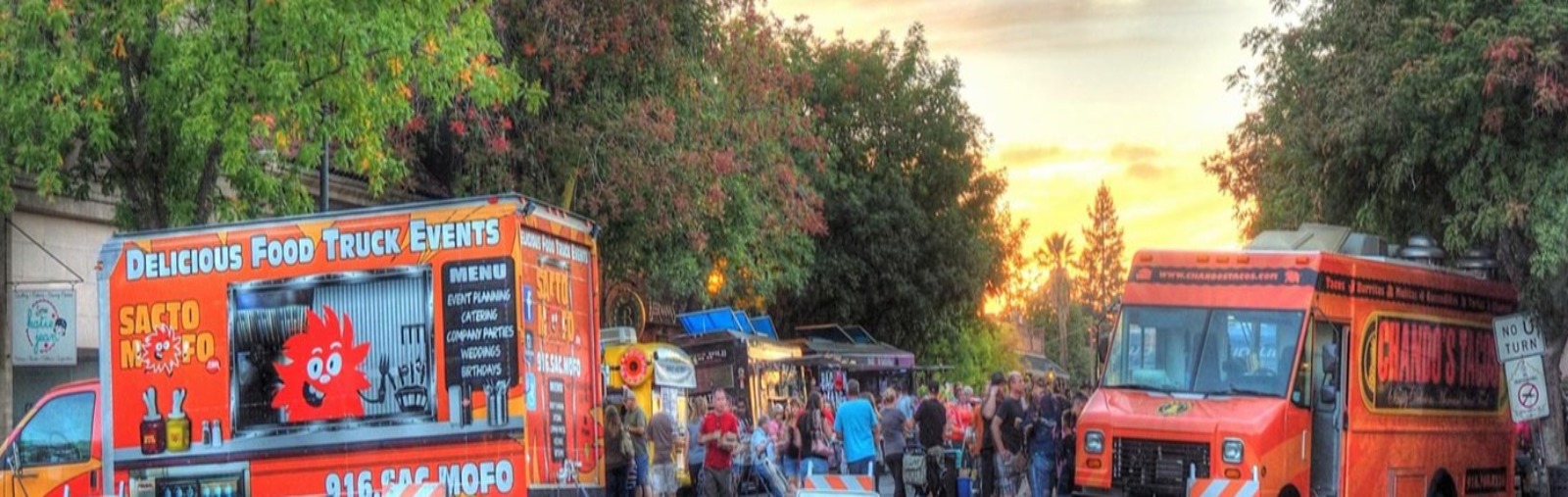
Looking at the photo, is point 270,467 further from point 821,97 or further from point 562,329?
point 821,97

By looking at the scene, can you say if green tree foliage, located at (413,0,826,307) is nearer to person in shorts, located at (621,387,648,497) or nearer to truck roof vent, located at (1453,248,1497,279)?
person in shorts, located at (621,387,648,497)

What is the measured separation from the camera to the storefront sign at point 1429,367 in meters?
19.6

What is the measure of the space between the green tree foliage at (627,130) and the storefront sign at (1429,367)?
457 inches

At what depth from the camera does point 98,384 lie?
54.1 feet

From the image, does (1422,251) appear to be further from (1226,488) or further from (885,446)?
(885,446)

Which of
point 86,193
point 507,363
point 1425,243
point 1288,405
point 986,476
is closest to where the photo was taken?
point 507,363

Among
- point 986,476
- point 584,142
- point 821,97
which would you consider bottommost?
point 986,476

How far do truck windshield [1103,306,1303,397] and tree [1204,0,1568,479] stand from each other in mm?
6548

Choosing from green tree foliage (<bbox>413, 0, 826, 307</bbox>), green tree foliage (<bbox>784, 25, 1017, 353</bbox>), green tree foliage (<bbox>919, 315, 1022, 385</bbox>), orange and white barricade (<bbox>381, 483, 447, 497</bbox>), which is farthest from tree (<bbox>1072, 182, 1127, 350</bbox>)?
orange and white barricade (<bbox>381, 483, 447, 497</bbox>)

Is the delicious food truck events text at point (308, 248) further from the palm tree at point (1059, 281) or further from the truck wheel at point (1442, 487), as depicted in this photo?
the palm tree at point (1059, 281)

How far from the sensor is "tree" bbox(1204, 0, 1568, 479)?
24.1 metres

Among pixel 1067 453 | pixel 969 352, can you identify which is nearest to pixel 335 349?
pixel 1067 453

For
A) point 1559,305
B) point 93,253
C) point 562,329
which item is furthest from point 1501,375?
point 93,253

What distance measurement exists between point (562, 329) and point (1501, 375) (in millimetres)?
12075
